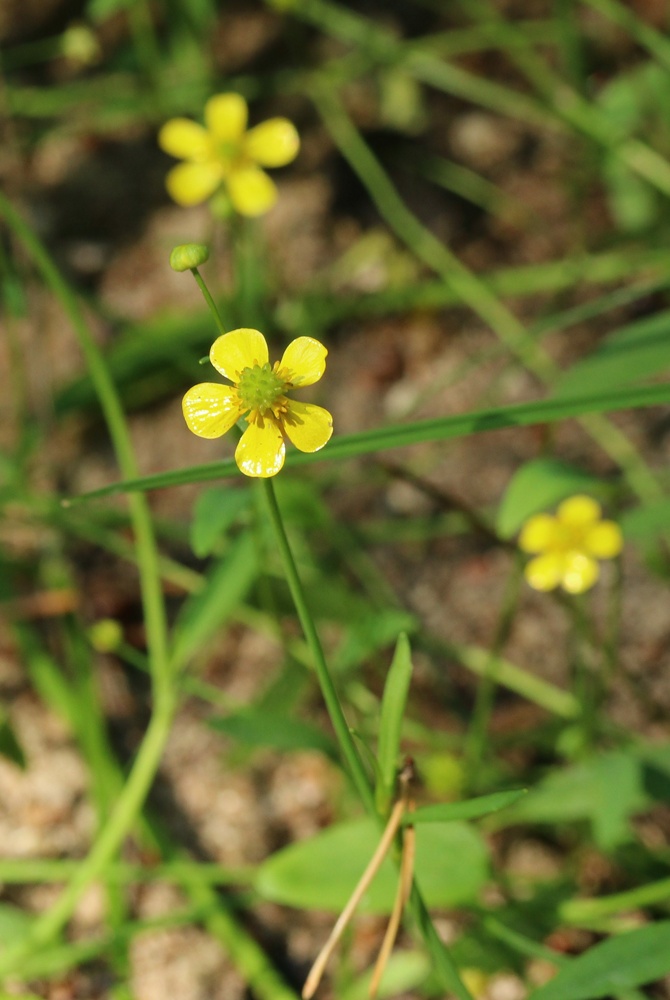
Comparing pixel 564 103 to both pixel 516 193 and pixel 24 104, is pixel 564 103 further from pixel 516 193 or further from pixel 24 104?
pixel 24 104

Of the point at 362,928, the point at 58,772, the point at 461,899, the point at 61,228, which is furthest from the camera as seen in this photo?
the point at 61,228

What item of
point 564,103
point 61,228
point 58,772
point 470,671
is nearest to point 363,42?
point 564,103

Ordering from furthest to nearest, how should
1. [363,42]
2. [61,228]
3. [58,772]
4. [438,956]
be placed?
[61,228], [363,42], [58,772], [438,956]

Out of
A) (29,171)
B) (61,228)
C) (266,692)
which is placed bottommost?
(266,692)

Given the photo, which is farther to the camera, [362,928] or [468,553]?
[468,553]

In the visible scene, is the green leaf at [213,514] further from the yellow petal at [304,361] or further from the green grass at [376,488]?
the yellow petal at [304,361]

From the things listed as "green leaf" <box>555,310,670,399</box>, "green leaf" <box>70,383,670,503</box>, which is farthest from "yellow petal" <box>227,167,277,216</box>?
"green leaf" <box>70,383,670,503</box>

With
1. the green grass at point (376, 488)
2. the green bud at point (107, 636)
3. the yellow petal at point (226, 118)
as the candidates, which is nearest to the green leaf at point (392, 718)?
the green grass at point (376, 488)

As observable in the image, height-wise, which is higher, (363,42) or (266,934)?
(363,42)
